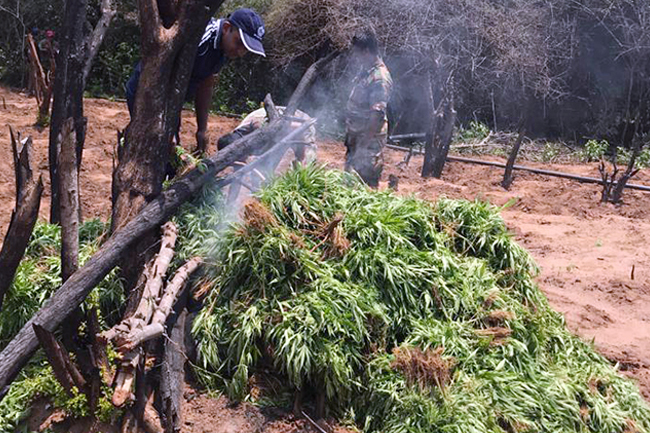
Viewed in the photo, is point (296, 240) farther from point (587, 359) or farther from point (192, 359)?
point (587, 359)

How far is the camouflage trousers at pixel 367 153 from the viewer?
707 cm

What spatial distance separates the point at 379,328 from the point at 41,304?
2004 millimetres

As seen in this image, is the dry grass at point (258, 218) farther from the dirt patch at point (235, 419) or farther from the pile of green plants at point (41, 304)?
Answer: the dirt patch at point (235, 419)

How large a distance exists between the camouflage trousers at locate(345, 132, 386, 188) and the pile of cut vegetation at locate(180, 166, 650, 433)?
7.78 ft

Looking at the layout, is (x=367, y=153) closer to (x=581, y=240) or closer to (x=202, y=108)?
(x=202, y=108)

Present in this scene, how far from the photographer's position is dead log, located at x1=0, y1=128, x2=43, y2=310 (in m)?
3.45

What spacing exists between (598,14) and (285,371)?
1003 centimetres

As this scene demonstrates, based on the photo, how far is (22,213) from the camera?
3455mm

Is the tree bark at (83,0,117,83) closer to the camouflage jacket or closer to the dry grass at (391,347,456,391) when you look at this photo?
the camouflage jacket

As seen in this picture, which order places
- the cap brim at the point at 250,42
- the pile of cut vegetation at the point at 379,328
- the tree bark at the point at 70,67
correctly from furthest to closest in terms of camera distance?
the cap brim at the point at 250,42
the tree bark at the point at 70,67
the pile of cut vegetation at the point at 379,328

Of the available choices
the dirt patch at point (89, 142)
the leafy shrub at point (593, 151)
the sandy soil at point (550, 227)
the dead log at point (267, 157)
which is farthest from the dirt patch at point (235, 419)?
the leafy shrub at point (593, 151)

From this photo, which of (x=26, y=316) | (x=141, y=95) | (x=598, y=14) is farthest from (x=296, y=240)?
(x=598, y=14)

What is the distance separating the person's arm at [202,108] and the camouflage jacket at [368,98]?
6.83 ft

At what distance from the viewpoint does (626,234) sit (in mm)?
7645
